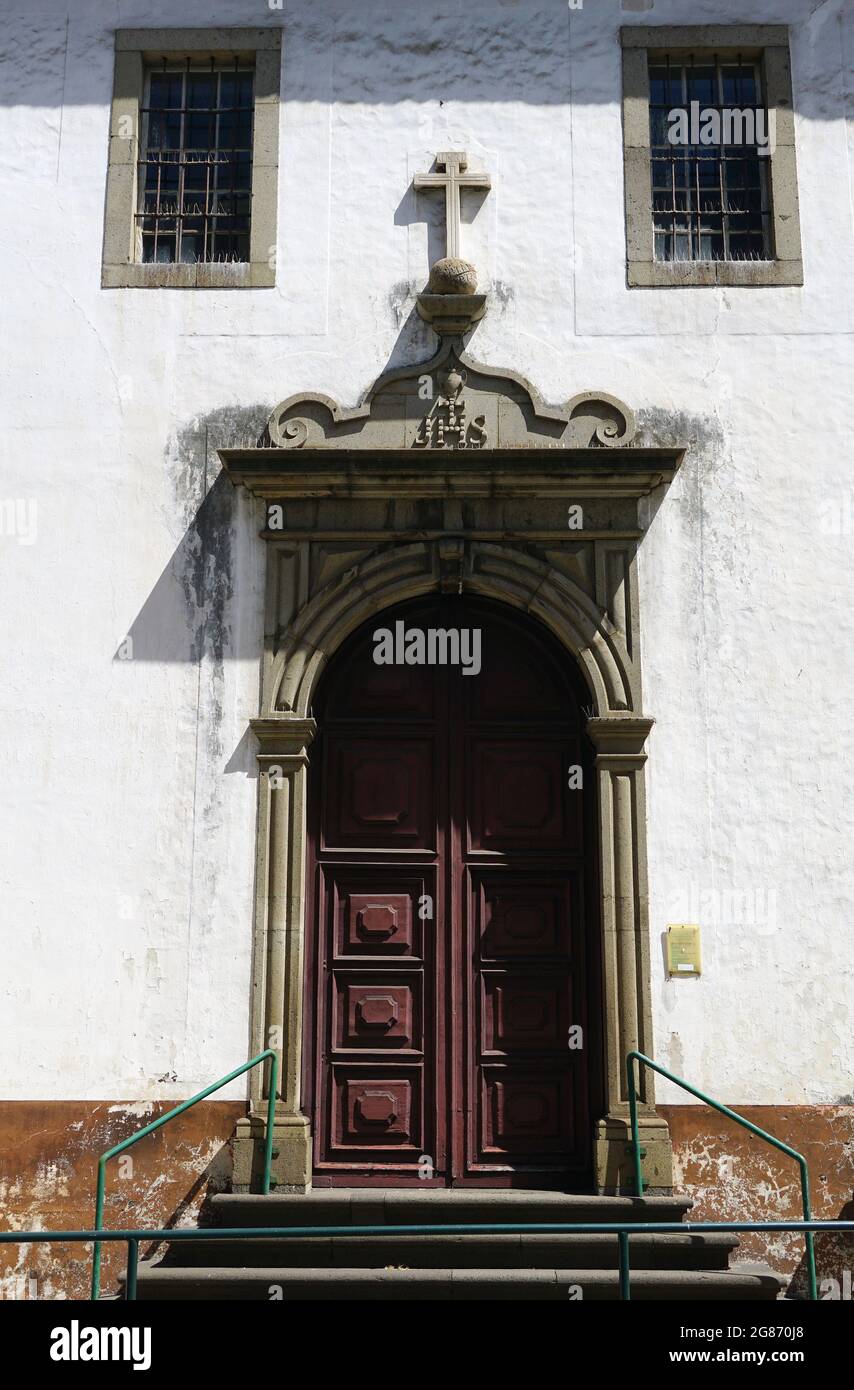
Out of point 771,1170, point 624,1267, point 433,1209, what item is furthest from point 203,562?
point 771,1170

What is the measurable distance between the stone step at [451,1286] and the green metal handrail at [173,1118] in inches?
15.3

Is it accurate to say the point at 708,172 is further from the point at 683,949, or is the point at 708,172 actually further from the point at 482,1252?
the point at 482,1252

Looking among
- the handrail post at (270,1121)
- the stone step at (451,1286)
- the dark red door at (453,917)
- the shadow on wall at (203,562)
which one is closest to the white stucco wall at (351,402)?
the shadow on wall at (203,562)

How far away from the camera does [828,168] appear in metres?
9.52

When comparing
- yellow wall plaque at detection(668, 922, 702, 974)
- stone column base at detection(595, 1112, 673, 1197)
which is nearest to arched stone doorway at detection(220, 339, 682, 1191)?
yellow wall plaque at detection(668, 922, 702, 974)

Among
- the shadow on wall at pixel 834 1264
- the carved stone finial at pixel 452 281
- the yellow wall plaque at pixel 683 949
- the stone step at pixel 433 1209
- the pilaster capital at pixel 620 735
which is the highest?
the carved stone finial at pixel 452 281

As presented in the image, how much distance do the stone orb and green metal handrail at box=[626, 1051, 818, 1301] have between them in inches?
187

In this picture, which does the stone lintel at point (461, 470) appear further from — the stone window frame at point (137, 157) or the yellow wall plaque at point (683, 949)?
the yellow wall plaque at point (683, 949)

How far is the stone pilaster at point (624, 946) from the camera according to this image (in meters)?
8.12

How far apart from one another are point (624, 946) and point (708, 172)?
202 inches

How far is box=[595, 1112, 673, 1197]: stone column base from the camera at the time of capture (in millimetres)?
8070
